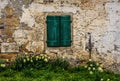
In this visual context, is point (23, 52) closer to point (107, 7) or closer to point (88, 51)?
point (88, 51)

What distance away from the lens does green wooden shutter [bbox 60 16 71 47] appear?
1042 cm

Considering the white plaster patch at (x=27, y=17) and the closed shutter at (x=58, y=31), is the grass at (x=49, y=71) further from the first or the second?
the white plaster patch at (x=27, y=17)

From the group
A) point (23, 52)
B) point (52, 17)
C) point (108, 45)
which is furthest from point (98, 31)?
point (23, 52)

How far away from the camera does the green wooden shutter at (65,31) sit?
1042 centimetres

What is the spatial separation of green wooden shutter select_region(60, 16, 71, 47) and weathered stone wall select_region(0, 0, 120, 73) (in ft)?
0.42

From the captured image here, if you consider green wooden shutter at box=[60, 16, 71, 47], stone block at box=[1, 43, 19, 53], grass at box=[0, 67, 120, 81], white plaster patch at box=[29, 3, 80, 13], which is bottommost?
grass at box=[0, 67, 120, 81]

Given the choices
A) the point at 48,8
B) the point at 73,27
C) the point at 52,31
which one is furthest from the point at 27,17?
the point at 73,27

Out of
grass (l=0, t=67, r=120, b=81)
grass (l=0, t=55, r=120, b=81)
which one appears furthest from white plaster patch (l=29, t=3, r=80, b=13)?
grass (l=0, t=67, r=120, b=81)

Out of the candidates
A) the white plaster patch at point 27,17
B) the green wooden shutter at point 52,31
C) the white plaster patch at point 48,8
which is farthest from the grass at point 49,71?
the white plaster patch at point 48,8

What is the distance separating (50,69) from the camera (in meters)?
10.0

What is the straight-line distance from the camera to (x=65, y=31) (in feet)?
34.3

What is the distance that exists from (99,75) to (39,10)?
2594 millimetres

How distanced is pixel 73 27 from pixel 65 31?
27 centimetres

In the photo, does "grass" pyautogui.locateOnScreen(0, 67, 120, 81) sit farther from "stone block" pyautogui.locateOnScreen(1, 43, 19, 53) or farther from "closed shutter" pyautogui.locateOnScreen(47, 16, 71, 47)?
"closed shutter" pyautogui.locateOnScreen(47, 16, 71, 47)
